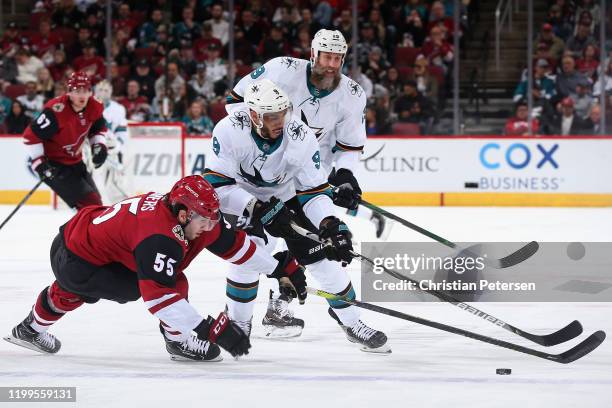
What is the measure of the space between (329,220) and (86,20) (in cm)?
799

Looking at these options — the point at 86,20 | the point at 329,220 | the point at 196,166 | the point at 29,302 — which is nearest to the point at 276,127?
the point at 329,220

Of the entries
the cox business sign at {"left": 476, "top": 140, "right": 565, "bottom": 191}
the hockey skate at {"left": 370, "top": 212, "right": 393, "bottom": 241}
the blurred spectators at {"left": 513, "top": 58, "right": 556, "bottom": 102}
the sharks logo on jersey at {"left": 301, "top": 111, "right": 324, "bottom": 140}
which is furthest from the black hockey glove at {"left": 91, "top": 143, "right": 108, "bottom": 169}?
the blurred spectators at {"left": 513, "top": 58, "right": 556, "bottom": 102}

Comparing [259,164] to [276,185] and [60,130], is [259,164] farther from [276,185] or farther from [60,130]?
[60,130]

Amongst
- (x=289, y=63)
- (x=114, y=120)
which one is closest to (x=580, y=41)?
(x=114, y=120)

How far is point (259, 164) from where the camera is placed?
177 inches

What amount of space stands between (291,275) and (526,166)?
648 centimetres

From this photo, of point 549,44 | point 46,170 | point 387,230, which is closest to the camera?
point 46,170

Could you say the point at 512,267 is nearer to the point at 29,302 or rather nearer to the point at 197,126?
the point at 29,302

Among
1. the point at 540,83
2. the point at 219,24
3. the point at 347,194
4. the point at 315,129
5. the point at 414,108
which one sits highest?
the point at 219,24

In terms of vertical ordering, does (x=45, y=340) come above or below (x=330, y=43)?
below

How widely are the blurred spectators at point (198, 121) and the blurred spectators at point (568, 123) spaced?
3.18 m

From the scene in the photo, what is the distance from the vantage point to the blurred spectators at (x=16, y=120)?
10773 mm

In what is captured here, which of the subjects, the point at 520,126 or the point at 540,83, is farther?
the point at 540,83

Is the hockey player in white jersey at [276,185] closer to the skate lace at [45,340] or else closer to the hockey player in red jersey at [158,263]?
the hockey player in red jersey at [158,263]
